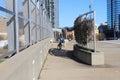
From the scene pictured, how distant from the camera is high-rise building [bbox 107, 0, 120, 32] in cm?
11403

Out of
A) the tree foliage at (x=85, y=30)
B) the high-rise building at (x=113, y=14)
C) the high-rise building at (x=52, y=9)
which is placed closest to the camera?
the tree foliage at (x=85, y=30)

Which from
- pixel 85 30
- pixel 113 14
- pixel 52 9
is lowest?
pixel 85 30

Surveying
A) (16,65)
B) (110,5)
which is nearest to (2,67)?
(16,65)

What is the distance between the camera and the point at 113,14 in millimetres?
122812

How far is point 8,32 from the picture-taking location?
6.75 meters

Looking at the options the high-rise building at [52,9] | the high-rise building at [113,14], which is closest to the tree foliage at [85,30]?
the high-rise building at [52,9]

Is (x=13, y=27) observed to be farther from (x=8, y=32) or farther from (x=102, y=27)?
(x=102, y=27)

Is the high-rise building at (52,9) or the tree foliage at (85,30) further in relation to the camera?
the high-rise building at (52,9)

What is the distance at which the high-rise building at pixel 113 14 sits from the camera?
114 metres

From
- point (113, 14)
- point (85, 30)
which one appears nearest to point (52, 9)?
point (85, 30)

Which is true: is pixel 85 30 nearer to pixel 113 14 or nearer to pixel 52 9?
pixel 52 9

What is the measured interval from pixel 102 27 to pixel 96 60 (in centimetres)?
11181

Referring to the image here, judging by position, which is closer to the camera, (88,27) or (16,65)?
(16,65)

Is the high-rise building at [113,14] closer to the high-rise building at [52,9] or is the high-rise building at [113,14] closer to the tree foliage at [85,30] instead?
the high-rise building at [52,9]
